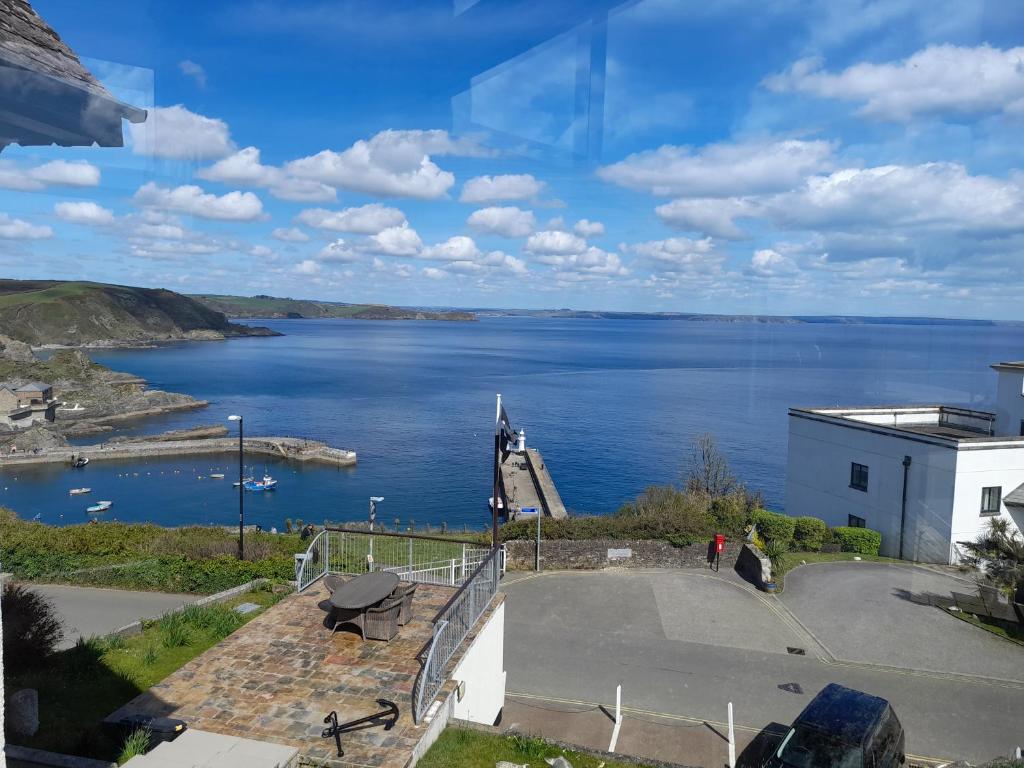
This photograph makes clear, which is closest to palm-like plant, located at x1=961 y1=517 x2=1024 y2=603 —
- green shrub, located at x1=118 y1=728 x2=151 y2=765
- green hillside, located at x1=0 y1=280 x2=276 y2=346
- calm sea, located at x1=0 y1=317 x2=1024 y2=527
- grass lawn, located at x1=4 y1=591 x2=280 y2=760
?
calm sea, located at x1=0 y1=317 x2=1024 y2=527

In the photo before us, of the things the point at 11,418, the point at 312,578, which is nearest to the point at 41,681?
the point at 312,578

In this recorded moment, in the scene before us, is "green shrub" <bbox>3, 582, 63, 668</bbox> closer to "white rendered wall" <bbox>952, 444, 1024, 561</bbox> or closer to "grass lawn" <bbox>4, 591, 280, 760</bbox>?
"grass lawn" <bbox>4, 591, 280, 760</bbox>

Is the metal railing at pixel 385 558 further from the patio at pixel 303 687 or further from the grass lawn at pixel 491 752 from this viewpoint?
the grass lawn at pixel 491 752

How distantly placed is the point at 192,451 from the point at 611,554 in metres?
49.4

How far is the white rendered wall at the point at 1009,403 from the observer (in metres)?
20.0

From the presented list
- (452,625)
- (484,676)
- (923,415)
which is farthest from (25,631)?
(923,415)

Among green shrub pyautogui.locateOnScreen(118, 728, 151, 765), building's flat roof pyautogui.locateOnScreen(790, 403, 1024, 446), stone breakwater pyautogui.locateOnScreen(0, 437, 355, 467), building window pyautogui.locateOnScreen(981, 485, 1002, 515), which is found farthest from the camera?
stone breakwater pyautogui.locateOnScreen(0, 437, 355, 467)

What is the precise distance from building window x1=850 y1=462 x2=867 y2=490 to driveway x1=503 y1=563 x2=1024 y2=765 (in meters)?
5.29

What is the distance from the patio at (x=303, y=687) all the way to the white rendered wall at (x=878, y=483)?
47.5 ft

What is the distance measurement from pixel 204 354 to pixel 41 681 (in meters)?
143

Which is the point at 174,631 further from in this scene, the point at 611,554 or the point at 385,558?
the point at 611,554

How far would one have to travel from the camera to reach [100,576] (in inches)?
501

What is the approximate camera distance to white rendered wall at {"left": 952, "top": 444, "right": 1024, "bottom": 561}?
1725 centimetres

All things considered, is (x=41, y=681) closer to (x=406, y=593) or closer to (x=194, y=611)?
(x=194, y=611)
